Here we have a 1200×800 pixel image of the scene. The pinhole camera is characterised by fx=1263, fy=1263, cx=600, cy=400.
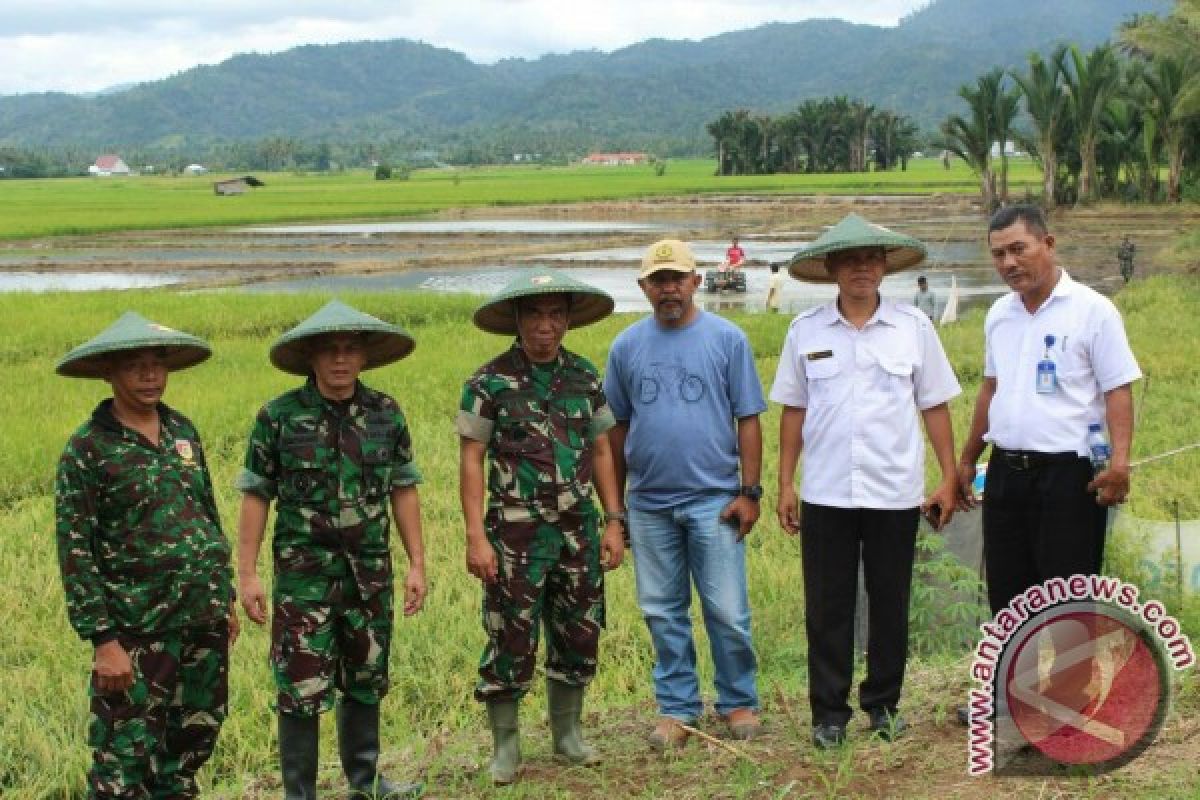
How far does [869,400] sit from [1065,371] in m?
0.51

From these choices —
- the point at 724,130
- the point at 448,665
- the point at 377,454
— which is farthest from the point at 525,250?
the point at 724,130

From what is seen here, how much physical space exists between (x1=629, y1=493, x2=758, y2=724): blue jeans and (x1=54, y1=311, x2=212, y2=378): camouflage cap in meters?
1.33

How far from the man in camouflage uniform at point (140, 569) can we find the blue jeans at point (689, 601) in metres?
1.19

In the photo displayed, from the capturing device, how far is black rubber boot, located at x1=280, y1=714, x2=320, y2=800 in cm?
322

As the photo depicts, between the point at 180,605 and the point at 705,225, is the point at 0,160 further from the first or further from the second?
the point at 180,605

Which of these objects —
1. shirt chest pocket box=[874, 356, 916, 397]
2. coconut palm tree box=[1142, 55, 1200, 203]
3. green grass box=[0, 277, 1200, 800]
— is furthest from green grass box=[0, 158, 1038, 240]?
shirt chest pocket box=[874, 356, 916, 397]

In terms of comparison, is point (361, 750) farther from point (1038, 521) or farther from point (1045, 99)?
point (1045, 99)

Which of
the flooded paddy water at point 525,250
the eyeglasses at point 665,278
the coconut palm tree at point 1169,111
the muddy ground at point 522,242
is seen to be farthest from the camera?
the coconut palm tree at point 1169,111

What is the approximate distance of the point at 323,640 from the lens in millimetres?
3174

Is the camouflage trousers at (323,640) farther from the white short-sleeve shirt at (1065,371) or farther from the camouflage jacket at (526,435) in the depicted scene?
the white short-sleeve shirt at (1065,371)

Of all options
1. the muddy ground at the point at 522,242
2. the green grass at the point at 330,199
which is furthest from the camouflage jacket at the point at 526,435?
the green grass at the point at 330,199

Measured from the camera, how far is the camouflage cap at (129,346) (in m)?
3.07

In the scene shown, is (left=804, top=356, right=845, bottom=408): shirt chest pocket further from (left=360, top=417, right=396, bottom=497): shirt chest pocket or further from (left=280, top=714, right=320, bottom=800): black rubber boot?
(left=280, top=714, right=320, bottom=800): black rubber boot

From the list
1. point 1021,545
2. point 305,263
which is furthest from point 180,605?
point 305,263
